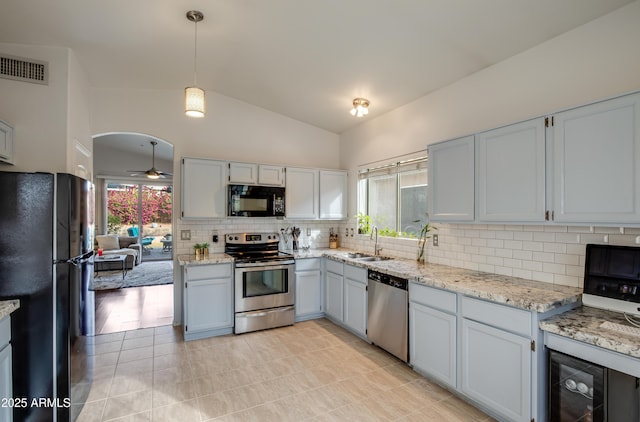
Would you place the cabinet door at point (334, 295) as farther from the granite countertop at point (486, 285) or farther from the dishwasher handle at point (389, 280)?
the dishwasher handle at point (389, 280)

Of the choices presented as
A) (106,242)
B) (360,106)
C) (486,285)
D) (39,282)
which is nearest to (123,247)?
(106,242)

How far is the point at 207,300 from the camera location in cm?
375

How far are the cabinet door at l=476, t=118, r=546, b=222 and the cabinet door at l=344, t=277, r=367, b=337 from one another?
1.58m

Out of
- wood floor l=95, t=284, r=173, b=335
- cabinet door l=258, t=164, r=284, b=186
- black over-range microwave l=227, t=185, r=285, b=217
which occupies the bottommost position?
wood floor l=95, t=284, r=173, b=335

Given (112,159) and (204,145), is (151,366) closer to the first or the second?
(204,145)

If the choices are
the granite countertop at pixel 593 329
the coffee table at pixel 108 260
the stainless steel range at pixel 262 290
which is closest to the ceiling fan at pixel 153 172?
the coffee table at pixel 108 260

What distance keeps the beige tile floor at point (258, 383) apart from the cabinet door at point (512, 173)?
1515 mm

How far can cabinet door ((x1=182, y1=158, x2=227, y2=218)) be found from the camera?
3920mm

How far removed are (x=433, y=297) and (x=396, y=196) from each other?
1.81 m

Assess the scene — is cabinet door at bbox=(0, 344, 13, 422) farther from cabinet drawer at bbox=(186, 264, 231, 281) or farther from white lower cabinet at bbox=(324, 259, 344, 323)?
white lower cabinet at bbox=(324, 259, 344, 323)

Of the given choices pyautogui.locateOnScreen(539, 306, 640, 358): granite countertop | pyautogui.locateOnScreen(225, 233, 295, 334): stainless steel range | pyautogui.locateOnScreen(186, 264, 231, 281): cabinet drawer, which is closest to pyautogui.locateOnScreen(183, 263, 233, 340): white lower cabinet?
pyautogui.locateOnScreen(186, 264, 231, 281): cabinet drawer

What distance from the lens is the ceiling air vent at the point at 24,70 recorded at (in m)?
2.83

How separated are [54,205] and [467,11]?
3116 mm

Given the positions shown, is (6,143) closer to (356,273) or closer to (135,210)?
(356,273)
